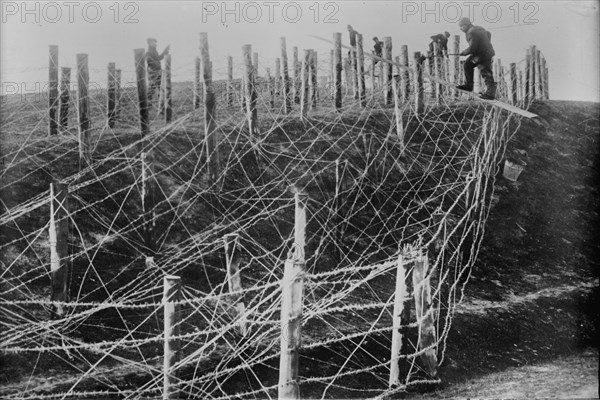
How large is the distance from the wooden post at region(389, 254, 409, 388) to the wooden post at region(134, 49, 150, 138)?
4.01 metres

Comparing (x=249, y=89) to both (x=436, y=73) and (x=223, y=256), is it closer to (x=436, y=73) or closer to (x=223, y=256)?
(x=223, y=256)

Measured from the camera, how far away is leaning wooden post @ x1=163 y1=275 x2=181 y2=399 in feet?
14.5

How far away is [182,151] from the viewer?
29.8ft

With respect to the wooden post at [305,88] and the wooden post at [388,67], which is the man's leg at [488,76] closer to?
the wooden post at [305,88]

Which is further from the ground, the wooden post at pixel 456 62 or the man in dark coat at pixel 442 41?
the man in dark coat at pixel 442 41

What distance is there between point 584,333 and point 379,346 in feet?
9.07

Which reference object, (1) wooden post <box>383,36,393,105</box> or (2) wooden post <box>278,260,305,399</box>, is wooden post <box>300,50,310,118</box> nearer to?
(1) wooden post <box>383,36,393,105</box>

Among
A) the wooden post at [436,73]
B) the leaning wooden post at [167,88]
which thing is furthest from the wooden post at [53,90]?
the wooden post at [436,73]

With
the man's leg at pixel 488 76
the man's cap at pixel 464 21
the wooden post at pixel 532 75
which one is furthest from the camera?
the wooden post at pixel 532 75

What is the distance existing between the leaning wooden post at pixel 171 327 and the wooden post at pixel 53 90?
457 cm

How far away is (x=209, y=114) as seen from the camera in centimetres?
795

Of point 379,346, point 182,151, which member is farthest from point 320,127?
point 379,346

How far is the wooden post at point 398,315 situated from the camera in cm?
538

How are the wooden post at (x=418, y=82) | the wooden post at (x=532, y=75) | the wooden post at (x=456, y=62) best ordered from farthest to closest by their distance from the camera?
the wooden post at (x=532, y=75), the wooden post at (x=456, y=62), the wooden post at (x=418, y=82)
